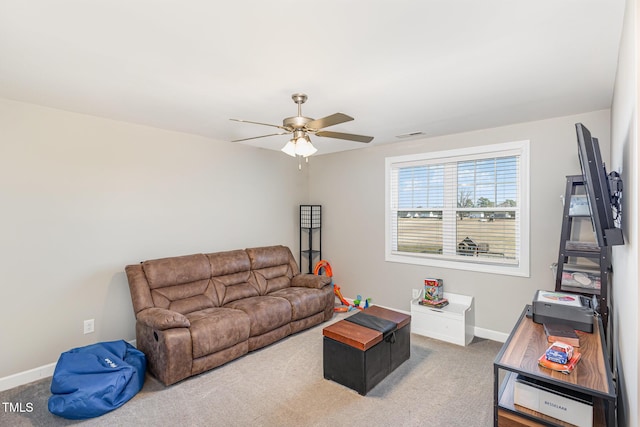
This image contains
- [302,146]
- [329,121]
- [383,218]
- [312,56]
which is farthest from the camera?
[383,218]

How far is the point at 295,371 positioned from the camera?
301 cm

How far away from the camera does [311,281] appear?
4.37 metres

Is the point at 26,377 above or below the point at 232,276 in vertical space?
below

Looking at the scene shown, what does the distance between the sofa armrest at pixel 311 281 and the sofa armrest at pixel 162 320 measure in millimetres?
1796

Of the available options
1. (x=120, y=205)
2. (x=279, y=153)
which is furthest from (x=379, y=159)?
(x=120, y=205)

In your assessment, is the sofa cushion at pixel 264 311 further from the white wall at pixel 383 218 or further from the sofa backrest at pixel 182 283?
the white wall at pixel 383 218

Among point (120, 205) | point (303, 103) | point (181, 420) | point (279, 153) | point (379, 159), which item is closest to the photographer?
point (181, 420)

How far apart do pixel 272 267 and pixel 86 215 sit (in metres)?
2.25

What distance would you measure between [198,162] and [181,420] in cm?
288

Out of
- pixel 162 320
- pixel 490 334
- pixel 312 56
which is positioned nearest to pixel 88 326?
pixel 162 320

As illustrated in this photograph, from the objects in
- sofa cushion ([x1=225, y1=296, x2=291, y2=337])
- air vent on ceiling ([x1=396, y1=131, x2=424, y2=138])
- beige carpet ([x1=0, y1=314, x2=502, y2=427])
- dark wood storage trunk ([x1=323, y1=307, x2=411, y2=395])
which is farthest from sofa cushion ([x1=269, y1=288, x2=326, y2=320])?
air vent on ceiling ([x1=396, y1=131, x2=424, y2=138])

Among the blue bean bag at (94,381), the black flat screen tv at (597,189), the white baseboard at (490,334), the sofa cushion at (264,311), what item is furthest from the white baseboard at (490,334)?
the blue bean bag at (94,381)

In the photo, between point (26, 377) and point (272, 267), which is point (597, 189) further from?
point (26, 377)

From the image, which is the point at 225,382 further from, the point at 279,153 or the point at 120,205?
the point at 279,153
